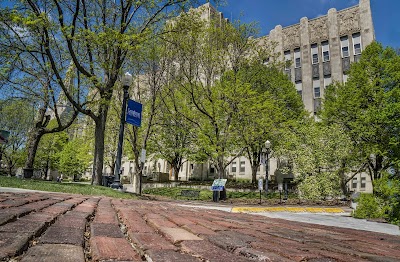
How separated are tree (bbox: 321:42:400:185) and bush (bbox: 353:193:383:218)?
16.0 metres

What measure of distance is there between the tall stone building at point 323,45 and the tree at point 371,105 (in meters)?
13.7

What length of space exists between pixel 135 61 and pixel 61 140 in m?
34.7

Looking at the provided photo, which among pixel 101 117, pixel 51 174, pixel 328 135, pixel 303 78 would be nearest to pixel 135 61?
pixel 101 117

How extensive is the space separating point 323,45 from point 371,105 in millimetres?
20530

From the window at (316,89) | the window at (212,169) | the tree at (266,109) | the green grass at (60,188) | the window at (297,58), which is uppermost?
the window at (297,58)

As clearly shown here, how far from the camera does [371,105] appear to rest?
26.7m

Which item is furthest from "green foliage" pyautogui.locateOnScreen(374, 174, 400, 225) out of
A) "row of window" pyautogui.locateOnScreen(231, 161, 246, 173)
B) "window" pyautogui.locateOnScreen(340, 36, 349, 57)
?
"window" pyautogui.locateOnScreen(340, 36, 349, 57)

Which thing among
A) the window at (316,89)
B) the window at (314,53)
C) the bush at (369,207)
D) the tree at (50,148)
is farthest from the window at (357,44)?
the tree at (50,148)

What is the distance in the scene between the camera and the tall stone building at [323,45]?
4147 centimetres

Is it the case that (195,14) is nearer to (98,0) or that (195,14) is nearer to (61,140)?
(98,0)

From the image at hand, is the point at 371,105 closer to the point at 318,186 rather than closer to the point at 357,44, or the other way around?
the point at 318,186

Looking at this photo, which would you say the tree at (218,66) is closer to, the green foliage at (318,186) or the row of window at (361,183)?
the green foliage at (318,186)

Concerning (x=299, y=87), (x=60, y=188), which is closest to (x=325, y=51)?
(x=299, y=87)

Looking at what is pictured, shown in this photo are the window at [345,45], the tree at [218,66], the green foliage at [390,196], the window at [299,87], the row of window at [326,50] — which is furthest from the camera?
the window at [299,87]
